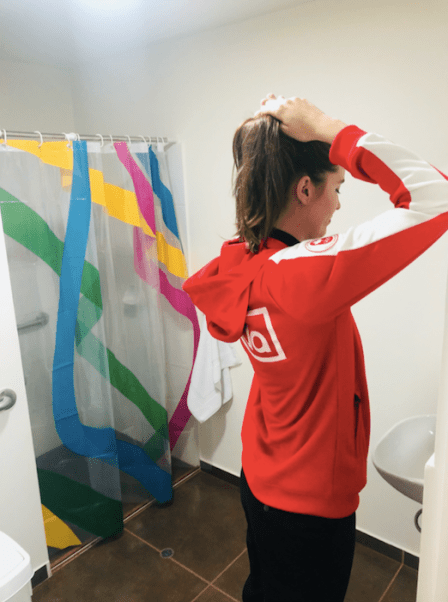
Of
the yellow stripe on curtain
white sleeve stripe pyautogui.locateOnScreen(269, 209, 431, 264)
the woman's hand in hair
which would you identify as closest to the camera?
white sleeve stripe pyautogui.locateOnScreen(269, 209, 431, 264)

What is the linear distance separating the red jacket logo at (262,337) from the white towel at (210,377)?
1374 mm

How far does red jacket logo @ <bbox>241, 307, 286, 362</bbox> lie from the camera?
3.33ft

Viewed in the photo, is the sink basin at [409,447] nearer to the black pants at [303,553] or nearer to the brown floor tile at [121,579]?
the black pants at [303,553]

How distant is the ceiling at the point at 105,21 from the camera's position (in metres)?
1.76

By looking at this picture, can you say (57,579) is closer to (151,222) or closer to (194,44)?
(151,222)

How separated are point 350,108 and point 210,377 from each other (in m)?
1.46

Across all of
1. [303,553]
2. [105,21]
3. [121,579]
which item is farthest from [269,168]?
[121,579]

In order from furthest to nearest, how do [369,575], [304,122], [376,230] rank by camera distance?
1. [369,575]
2. [304,122]
3. [376,230]

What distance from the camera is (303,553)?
112 centimetres

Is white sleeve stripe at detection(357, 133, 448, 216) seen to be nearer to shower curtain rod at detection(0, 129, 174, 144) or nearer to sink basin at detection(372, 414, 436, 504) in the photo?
sink basin at detection(372, 414, 436, 504)

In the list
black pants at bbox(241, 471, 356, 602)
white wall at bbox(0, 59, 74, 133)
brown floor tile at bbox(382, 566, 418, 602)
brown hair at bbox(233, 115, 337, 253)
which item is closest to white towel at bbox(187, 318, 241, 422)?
brown floor tile at bbox(382, 566, 418, 602)

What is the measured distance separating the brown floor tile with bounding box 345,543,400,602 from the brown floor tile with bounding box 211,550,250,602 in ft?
1.43

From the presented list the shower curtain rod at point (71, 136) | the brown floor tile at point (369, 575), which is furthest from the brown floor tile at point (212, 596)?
the shower curtain rod at point (71, 136)

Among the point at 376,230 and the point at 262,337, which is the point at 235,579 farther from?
the point at 376,230
